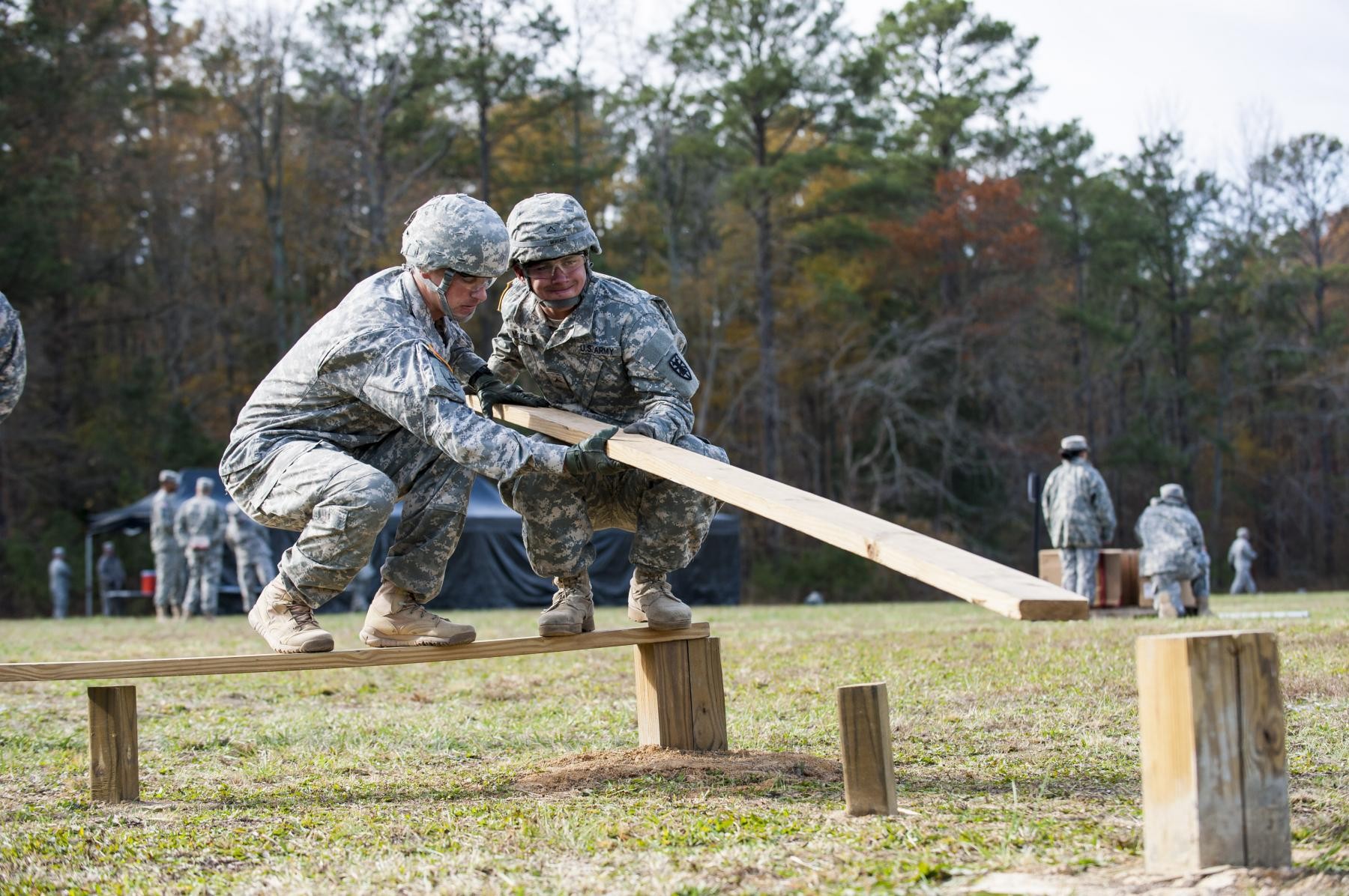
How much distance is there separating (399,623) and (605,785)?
0.93 meters

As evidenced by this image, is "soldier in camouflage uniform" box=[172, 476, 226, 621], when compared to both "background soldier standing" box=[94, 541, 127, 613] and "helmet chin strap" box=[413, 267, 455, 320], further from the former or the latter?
"helmet chin strap" box=[413, 267, 455, 320]

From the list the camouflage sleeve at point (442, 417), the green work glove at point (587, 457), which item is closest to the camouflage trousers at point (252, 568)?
the camouflage sleeve at point (442, 417)

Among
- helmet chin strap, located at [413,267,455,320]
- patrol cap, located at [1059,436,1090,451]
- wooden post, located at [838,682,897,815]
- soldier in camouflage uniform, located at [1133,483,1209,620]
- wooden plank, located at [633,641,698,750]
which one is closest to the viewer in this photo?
wooden post, located at [838,682,897,815]

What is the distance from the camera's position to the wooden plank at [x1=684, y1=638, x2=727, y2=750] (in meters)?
5.64

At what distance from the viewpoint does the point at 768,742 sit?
628cm

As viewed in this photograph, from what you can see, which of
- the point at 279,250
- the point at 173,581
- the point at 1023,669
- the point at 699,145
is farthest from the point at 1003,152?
the point at 1023,669

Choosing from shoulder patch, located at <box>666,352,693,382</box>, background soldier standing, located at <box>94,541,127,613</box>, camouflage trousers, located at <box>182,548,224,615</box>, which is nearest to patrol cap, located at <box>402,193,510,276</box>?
shoulder patch, located at <box>666,352,693,382</box>

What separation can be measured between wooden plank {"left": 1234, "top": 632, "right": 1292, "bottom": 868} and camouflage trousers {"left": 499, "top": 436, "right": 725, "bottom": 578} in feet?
8.17

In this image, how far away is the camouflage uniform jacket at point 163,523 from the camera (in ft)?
64.6

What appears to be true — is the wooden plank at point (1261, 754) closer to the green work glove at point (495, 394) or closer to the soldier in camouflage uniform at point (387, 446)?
the soldier in camouflage uniform at point (387, 446)

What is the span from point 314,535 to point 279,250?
1359 inches

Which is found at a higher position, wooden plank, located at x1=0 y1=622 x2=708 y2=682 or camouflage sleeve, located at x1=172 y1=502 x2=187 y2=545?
camouflage sleeve, located at x1=172 y1=502 x2=187 y2=545

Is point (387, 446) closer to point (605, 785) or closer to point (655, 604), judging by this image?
point (655, 604)

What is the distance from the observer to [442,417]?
4691 mm
